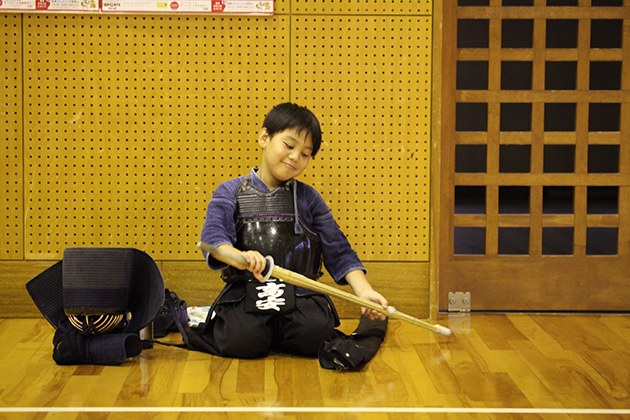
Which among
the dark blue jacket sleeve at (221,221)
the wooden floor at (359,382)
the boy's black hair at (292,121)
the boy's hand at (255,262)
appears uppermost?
the boy's black hair at (292,121)

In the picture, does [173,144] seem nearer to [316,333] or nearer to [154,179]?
[154,179]

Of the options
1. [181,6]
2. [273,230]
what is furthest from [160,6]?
[273,230]

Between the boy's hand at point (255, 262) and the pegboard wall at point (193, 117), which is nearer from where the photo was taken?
the boy's hand at point (255, 262)

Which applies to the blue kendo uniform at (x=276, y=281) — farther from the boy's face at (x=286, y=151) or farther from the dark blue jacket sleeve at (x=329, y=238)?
the boy's face at (x=286, y=151)

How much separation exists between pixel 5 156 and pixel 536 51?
258 centimetres

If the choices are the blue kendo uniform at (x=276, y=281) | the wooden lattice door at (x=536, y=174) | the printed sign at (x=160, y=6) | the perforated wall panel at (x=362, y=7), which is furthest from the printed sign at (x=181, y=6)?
the wooden lattice door at (x=536, y=174)

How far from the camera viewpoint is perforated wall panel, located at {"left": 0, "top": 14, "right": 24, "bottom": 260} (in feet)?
9.17

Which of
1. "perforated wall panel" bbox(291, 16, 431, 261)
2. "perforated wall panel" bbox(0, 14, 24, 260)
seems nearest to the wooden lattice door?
"perforated wall panel" bbox(291, 16, 431, 261)

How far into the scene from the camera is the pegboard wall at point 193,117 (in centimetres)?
283

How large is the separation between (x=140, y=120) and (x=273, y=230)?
0.96 metres

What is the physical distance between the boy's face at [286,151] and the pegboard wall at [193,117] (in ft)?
1.64

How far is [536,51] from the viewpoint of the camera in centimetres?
296

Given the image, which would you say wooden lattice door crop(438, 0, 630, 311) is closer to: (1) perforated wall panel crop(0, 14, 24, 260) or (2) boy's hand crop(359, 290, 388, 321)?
(2) boy's hand crop(359, 290, 388, 321)

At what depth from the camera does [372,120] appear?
9.50 ft
